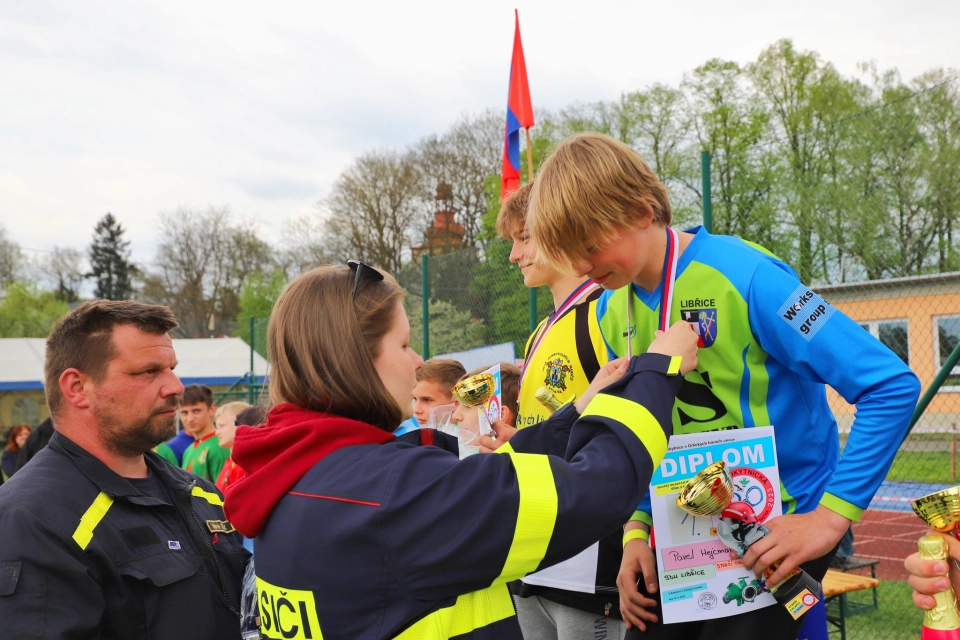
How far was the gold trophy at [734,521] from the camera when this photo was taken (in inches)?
75.0

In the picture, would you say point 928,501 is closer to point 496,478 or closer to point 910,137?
point 496,478

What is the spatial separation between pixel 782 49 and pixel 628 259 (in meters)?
35.4

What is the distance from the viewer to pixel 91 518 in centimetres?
260

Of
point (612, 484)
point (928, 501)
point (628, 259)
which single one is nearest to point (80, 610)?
point (612, 484)

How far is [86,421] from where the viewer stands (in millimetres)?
3049

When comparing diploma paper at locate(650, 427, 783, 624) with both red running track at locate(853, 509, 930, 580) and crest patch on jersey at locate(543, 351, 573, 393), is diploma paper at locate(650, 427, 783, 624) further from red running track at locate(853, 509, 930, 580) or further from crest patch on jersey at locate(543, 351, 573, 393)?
red running track at locate(853, 509, 930, 580)

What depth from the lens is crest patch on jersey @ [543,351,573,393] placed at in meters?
2.94

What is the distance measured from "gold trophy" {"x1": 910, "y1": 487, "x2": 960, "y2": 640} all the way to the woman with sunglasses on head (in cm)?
57

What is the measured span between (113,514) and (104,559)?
0.22 metres

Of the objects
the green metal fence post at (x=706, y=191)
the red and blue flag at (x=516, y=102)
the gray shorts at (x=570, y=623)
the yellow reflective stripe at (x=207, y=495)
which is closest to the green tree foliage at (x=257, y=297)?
the red and blue flag at (x=516, y=102)

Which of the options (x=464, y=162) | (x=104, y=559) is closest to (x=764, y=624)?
(x=104, y=559)

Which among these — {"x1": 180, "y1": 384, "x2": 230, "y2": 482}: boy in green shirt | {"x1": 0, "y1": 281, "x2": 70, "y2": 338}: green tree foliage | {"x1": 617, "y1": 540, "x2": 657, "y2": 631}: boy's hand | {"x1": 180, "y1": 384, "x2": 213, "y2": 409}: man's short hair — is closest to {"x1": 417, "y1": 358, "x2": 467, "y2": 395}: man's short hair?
{"x1": 617, "y1": 540, "x2": 657, "y2": 631}: boy's hand

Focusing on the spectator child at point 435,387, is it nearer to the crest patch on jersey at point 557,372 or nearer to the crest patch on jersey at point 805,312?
the crest patch on jersey at point 557,372

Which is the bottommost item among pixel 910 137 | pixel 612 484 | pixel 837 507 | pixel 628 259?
pixel 837 507
